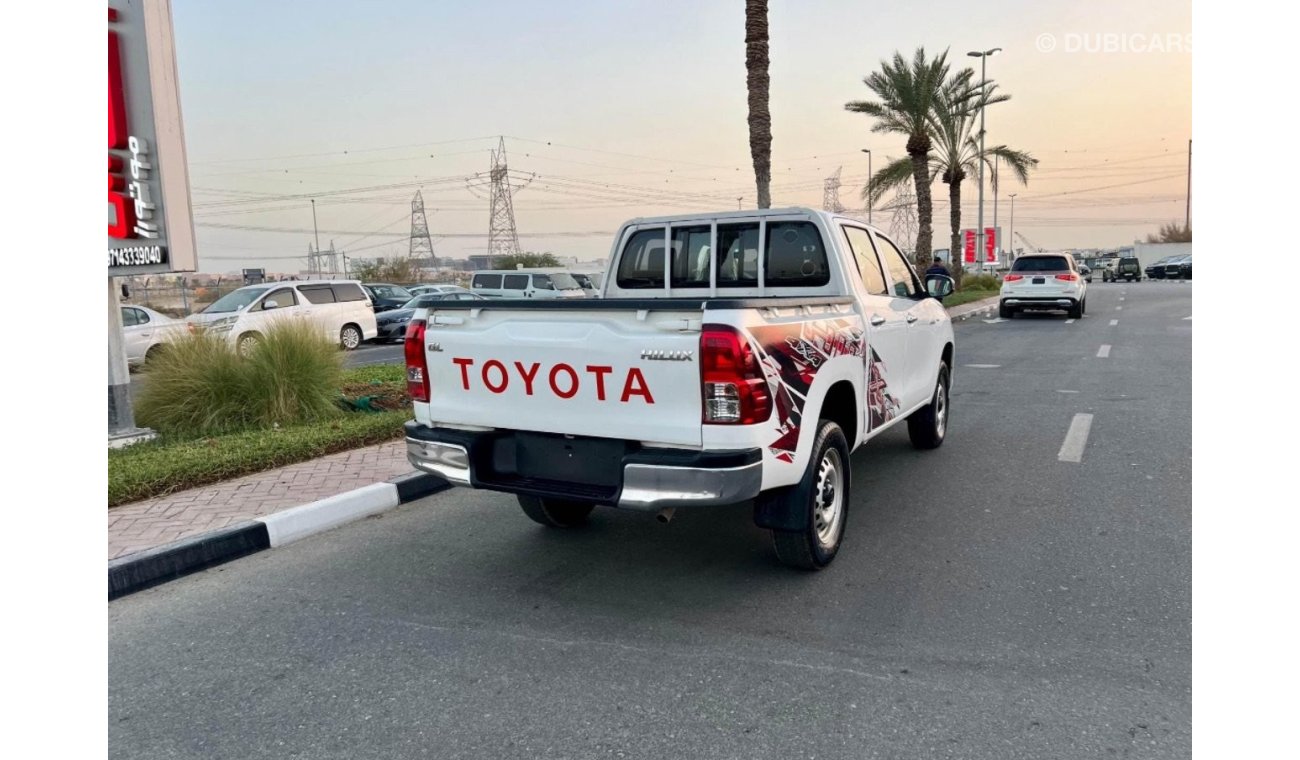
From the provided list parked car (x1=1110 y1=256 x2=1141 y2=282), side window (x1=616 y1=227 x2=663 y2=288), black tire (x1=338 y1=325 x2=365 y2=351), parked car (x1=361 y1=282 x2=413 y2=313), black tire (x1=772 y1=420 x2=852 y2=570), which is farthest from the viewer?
parked car (x1=1110 y1=256 x2=1141 y2=282)

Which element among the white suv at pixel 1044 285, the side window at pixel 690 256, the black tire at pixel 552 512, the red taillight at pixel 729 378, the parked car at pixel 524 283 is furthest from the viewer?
the parked car at pixel 524 283

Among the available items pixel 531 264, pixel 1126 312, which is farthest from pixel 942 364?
pixel 531 264

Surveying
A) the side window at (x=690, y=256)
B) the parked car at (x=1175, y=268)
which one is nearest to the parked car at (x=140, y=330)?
the side window at (x=690, y=256)

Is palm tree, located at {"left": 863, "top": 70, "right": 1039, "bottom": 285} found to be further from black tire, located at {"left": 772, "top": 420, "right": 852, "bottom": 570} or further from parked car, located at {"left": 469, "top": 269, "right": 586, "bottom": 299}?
black tire, located at {"left": 772, "top": 420, "right": 852, "bottom": 570}

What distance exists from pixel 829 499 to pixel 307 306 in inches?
652

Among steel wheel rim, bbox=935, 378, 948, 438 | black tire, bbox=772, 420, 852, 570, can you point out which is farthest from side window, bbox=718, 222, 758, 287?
steel wheel rim, bbox=935, 378, 948, 438

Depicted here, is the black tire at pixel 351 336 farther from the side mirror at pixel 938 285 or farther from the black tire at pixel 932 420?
the side mirror at pixel 938 285

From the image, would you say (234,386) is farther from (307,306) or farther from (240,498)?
(307,306)

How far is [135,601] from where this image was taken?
4465 millimetres

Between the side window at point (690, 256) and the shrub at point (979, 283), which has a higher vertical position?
the side window at point (690, 256)

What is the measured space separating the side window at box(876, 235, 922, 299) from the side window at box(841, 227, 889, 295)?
20cm

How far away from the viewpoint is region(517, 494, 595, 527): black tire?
17.3 ft

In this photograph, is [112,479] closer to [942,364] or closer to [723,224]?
[723,224]

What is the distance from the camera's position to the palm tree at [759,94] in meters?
16.5
